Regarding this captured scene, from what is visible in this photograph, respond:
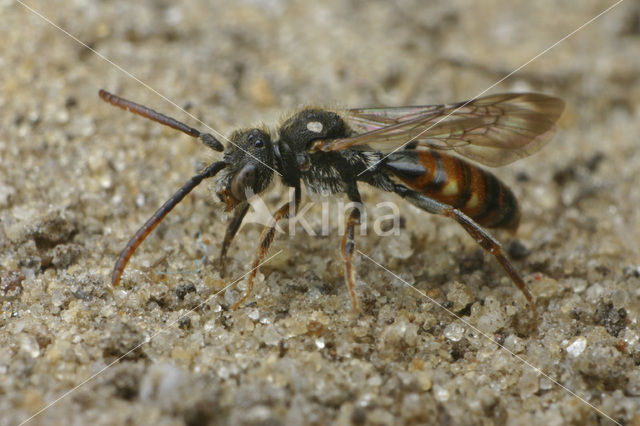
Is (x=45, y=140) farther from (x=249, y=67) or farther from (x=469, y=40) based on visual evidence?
(x=469, y=40)

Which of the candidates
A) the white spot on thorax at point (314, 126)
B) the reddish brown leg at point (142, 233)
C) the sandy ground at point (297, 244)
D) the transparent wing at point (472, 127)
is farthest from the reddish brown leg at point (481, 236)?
the reddish brown leg at point (142, 233)

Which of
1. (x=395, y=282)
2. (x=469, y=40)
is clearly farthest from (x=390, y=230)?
(x=469, y=40)

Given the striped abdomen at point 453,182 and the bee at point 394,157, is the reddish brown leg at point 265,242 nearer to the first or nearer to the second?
the bee at point 394,157

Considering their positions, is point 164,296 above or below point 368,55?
below

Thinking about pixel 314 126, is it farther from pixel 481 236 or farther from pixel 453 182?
pixel 481 236

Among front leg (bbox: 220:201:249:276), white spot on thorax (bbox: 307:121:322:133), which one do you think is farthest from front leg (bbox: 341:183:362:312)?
front leg (bbox: 220:201:249:276)

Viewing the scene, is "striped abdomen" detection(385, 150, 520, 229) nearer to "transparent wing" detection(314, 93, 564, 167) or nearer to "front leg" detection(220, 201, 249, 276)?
"transparent wing" detection(314, 93, 564, 167)

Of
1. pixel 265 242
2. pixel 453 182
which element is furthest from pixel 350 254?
pixel 453 182
